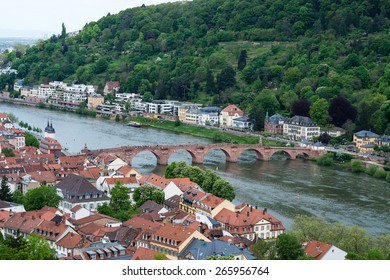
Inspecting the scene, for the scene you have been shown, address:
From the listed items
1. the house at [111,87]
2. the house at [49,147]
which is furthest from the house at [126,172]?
the house at [111,87]

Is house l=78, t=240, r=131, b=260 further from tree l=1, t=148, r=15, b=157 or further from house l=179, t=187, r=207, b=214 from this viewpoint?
tree l=1, t=148, r=15, b=157

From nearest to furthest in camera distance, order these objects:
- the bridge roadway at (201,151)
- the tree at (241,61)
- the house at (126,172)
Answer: the house at (126,172) < the bridge roadway at (201,151) < the tree at (241,61)

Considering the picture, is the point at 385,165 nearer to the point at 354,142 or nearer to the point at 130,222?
the point at 354,142

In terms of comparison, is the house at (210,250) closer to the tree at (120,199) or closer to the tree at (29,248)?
the tree at (29,248)

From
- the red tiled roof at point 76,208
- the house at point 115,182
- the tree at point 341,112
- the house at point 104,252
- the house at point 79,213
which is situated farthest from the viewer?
the tree at point 341,112

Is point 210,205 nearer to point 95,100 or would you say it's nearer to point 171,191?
point 171,191

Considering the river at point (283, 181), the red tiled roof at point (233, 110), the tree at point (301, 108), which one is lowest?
the river at point (283, 181)

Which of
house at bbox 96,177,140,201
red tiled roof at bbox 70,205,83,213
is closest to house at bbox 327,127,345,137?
house at bbox 96,177,140,201

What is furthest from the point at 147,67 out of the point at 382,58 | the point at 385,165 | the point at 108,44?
the point at 385,165
